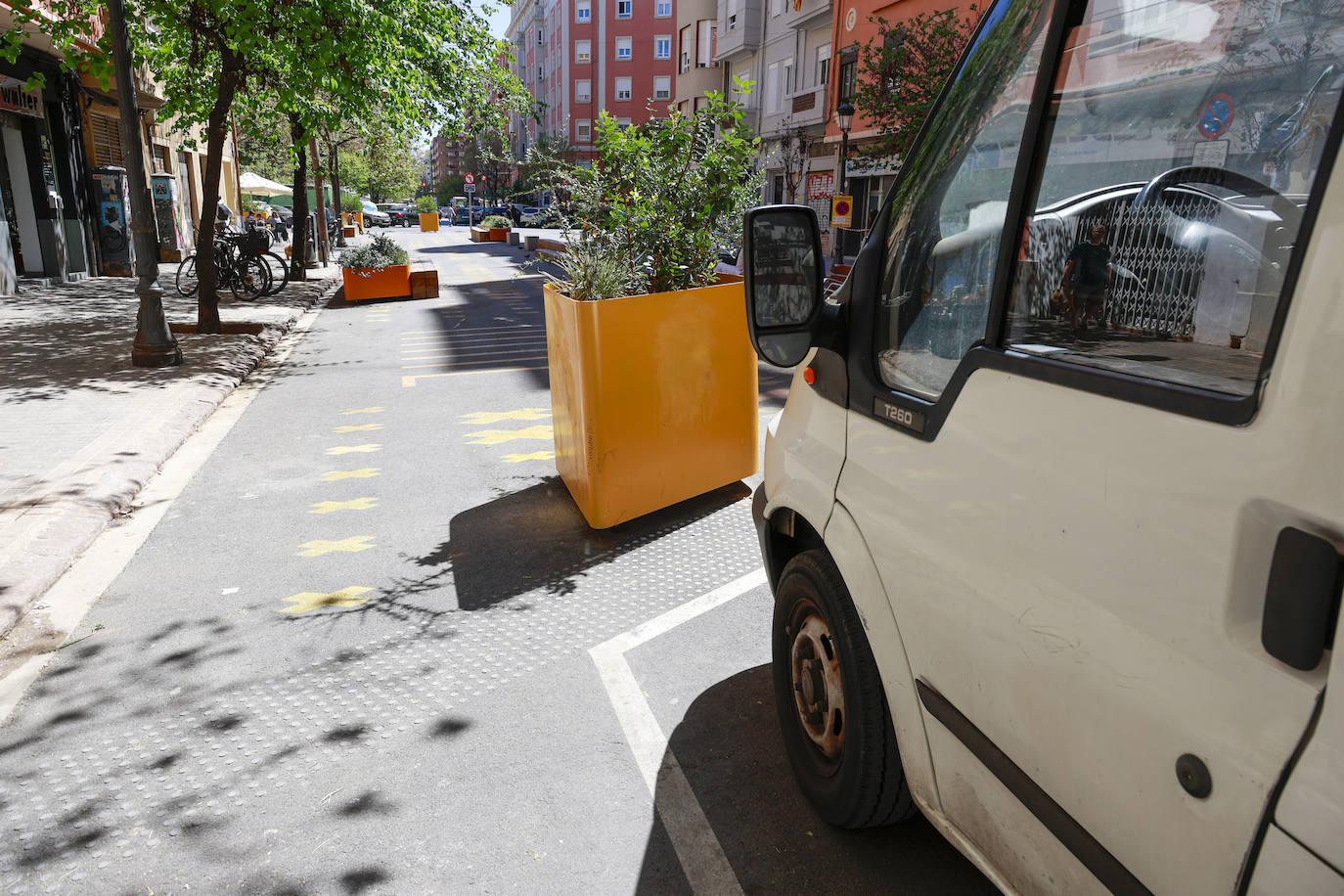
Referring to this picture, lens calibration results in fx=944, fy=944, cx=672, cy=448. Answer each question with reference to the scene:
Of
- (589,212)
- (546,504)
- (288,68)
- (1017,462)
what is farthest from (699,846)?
(288,68)

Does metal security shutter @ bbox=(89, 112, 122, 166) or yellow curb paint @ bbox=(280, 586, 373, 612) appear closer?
yellow curb paint @ bbox=(280, 586, 373, 612)

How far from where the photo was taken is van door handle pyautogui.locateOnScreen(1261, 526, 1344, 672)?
108 cm

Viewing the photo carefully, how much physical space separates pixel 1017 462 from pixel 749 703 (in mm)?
1956

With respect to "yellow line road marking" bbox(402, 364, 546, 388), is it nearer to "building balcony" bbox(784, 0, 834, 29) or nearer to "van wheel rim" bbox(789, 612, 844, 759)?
"van wheel rim" bbox(789, 612, 844, 759)

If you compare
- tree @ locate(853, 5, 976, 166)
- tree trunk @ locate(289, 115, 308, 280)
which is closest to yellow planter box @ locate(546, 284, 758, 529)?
tree @ locate(853, 5, 976, 166)

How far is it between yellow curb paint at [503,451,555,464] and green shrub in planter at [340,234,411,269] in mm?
12215

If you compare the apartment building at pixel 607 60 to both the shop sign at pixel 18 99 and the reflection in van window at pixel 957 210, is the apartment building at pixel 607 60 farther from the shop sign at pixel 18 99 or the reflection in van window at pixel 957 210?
the reflection in van window at pixel 957 210

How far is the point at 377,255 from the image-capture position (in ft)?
57.9

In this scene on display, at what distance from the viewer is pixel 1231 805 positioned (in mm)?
1207

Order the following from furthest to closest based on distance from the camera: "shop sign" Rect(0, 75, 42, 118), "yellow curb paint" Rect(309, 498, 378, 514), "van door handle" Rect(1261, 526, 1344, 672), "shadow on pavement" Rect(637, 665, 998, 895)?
"shop sign" Rect(0, 75, 42, 118), "yellow curb paint" Rect(309, 498, 378, 514), "shadow on pavement" Rect(637, 665, 998, 895), "van door handle" Rect(1261, 526, 1344, 672)

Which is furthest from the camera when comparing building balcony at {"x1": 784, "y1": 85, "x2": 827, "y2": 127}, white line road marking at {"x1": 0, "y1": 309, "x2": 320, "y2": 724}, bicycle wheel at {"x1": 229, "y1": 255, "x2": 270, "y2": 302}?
building balcony at {"x1": 784, "y1": 85, "x2": 827, "y2": 127}

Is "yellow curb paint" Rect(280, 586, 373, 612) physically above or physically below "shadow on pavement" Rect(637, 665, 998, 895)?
below

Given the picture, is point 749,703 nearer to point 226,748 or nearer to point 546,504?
point 226,748

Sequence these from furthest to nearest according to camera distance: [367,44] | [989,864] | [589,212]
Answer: [367,44] < [589,212] < [989,864]
